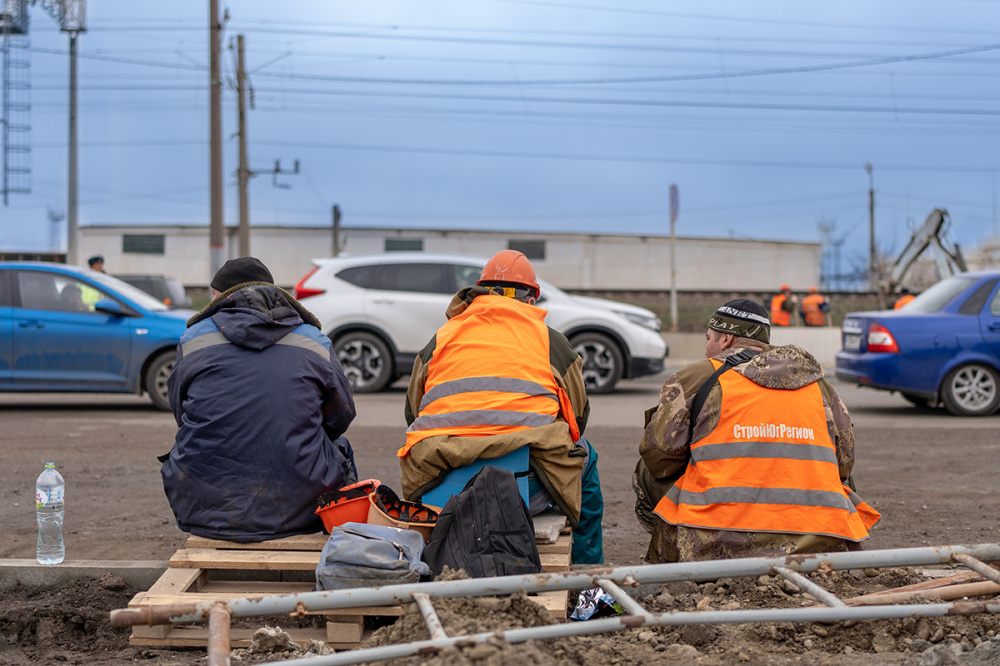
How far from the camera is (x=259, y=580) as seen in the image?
400cm

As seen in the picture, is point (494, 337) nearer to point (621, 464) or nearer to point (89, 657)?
point (89, 657)

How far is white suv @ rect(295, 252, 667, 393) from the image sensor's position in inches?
476

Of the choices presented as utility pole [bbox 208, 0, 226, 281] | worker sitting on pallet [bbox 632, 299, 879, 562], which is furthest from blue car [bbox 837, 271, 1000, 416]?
utility pole [bbox 208, 0, 226, 281]

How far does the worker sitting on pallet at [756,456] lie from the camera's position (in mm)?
3607

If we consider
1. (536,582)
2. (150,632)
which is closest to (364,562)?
(536,582)

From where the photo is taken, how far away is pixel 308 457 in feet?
12.3

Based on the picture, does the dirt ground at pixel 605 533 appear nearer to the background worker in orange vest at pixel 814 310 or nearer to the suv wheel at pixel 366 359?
the suv wheel at pixel 366 359

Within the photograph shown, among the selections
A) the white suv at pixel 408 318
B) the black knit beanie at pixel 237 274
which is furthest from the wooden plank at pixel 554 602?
the white suv at pixel 408 318

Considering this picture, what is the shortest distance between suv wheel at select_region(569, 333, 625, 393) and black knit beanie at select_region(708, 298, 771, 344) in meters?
8.11

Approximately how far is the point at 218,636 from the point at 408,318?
9.69 m

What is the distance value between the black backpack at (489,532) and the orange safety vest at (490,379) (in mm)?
295

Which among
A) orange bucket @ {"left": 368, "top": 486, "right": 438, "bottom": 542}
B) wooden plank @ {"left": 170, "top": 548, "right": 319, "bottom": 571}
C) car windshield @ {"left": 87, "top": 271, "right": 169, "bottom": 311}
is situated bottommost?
wooden plank @ {"left": 170, "top": 548, "right": 319, "bottom": 571}

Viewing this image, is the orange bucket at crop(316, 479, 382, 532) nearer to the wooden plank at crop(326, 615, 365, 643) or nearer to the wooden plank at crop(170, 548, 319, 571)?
the wooden plank at crop(170, 548, 319, 571)

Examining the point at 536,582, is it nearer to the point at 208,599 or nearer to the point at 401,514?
the point at 401,514
